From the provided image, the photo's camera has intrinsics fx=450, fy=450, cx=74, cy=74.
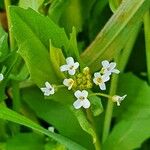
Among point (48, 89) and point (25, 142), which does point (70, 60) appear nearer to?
point (48, 89)

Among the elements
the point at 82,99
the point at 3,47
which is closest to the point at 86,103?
the point at 82,99

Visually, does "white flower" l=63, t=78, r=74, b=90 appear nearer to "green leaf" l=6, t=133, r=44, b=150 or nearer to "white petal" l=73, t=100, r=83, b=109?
"white petal" l=73, t=100, r=83, b=109

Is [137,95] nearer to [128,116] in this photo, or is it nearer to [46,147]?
[128,116]

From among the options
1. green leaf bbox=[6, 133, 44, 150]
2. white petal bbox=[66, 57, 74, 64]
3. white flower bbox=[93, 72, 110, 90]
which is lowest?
green leaf bbox=[6, 133, 44, 150]

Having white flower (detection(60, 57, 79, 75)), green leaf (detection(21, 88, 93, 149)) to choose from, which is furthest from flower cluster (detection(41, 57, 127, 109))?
green leaf (detection(21, 88, 93, 149))

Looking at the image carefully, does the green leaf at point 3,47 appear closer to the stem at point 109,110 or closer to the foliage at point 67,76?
the foliage at point 67,76

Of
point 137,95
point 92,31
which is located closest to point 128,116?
point 137,95

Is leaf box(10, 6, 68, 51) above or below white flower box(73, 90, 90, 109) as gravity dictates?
above
